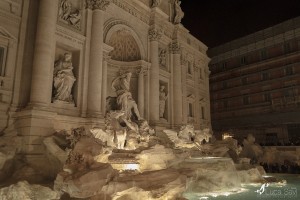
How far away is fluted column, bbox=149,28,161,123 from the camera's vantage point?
17.1m

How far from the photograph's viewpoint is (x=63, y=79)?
12.1 metres

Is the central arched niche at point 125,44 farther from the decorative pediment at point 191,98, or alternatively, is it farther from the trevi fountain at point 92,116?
the decorative pediment at point 191,98

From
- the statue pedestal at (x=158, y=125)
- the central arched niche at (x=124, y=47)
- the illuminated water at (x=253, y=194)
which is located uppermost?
the central arched niche at (x=124, y=47)

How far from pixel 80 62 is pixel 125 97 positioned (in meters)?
3.32

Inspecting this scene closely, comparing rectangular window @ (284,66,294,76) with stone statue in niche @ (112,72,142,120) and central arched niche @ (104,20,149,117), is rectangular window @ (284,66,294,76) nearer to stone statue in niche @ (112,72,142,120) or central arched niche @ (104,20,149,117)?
central arched niche @ (104,20,149,117)

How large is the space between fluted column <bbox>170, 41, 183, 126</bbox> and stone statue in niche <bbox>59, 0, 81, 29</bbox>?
8.86 meters

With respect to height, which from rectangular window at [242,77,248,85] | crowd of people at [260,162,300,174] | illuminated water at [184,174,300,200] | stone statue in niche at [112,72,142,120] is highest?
rectangular window at [242,77,248,85]

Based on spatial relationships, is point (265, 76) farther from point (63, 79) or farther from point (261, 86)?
point (63, 79)

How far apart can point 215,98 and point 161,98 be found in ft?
50.2

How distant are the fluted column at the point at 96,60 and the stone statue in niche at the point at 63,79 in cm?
93

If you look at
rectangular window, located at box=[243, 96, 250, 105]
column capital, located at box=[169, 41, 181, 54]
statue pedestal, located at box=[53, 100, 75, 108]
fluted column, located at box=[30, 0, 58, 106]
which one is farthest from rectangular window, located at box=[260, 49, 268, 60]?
fluted column, located at box=[30, 0, 58, 106]

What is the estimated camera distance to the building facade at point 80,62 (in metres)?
10.5

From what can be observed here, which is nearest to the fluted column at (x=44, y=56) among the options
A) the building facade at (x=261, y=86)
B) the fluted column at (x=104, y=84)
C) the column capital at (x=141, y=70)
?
the fluted column at (x=104, y=84)

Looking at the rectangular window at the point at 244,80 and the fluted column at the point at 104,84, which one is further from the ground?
the rectangular window at the point at 244,80
